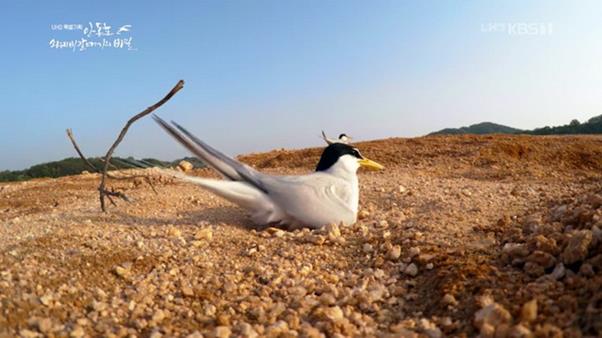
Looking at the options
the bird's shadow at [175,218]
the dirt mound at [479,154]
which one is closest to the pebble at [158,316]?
the bird's shadow at [175,218]

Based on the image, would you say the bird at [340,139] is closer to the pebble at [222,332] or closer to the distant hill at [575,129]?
the pebble at [222,332]

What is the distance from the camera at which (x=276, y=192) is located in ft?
12.6

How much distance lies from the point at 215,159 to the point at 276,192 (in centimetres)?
59

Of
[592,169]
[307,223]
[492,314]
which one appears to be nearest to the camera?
[492,314]

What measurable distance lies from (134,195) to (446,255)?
4.06 metres

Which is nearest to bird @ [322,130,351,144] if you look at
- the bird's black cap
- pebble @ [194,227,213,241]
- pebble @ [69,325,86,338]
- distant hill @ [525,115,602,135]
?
the bird's black cap

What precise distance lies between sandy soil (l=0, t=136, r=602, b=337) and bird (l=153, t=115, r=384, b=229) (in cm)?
16

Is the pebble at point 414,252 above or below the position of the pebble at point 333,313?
above

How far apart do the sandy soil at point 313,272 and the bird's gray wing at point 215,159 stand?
434mm

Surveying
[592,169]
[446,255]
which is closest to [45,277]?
[446,255]

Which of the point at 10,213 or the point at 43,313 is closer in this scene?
the point at 43,313

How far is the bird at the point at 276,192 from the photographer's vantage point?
3.79 metres

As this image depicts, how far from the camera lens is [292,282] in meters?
2.70

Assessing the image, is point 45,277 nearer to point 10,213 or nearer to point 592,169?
point 10,213
